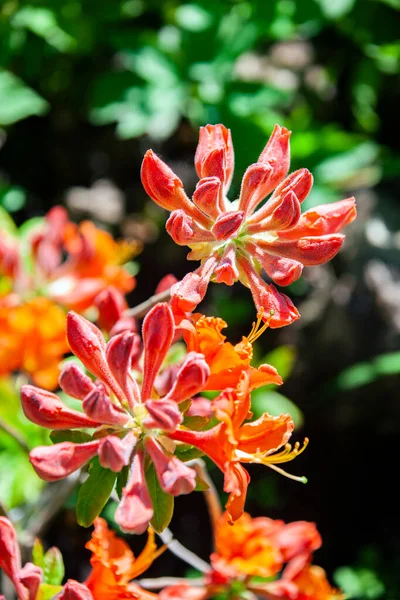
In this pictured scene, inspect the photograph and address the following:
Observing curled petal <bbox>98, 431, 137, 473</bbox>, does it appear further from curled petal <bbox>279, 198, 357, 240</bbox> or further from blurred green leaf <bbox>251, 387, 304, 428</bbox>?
blurred green leaf <bbox>251, 387, 304, 428</bbox>

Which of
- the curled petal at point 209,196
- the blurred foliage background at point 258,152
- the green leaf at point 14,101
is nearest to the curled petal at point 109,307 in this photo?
the curled petal at point 209,196

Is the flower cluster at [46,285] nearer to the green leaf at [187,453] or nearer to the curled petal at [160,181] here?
the curled petal at [160,181]

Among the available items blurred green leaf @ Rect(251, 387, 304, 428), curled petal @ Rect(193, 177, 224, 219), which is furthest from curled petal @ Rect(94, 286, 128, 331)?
blurred green leaf @ Rect(251, 387, 304, 428)

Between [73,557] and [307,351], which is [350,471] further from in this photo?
[73,557]

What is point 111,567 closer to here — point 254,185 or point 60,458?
point 60,458

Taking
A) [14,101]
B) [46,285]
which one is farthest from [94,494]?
[14,101]

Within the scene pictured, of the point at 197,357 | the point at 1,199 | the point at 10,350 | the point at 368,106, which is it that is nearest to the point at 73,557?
the point at 10,350
